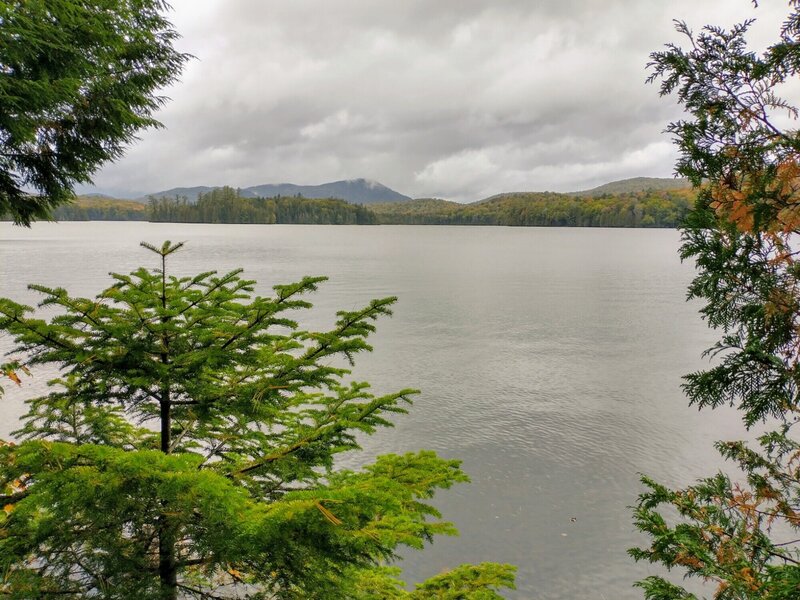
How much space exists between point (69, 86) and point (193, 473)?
428 cm

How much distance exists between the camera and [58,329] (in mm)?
3627

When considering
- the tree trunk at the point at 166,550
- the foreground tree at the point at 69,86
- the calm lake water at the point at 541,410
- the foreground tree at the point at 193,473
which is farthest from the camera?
the calm lake water at the point at 541,410

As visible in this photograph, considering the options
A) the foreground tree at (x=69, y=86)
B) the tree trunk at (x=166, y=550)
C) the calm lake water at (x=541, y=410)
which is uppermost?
the foreground tree at (x=69, y=86)

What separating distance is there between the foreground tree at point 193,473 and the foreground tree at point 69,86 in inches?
86.8

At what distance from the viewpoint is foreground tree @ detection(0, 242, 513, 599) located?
2.65 m

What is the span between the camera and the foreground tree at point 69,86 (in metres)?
4.61

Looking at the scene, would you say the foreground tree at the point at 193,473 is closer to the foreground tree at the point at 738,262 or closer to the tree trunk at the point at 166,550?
the tree trunk at the point at 166,550

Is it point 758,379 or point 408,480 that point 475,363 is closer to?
point 758,379

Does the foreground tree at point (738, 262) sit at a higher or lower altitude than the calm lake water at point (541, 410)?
higher

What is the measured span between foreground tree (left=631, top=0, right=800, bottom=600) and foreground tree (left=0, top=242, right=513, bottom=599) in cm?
225

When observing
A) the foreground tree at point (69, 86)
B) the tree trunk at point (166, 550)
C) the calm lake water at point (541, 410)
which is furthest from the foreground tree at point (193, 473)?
the calm lake water at point (541, 410)

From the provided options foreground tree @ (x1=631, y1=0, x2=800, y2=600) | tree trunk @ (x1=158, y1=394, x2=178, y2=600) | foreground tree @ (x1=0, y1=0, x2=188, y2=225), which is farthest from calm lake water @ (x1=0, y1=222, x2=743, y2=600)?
foreground tree @ (x1=0, y1=0, x2=188, y2=225)

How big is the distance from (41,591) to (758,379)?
7.30 meters

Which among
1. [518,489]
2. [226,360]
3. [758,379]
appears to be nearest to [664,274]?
[518,489]
